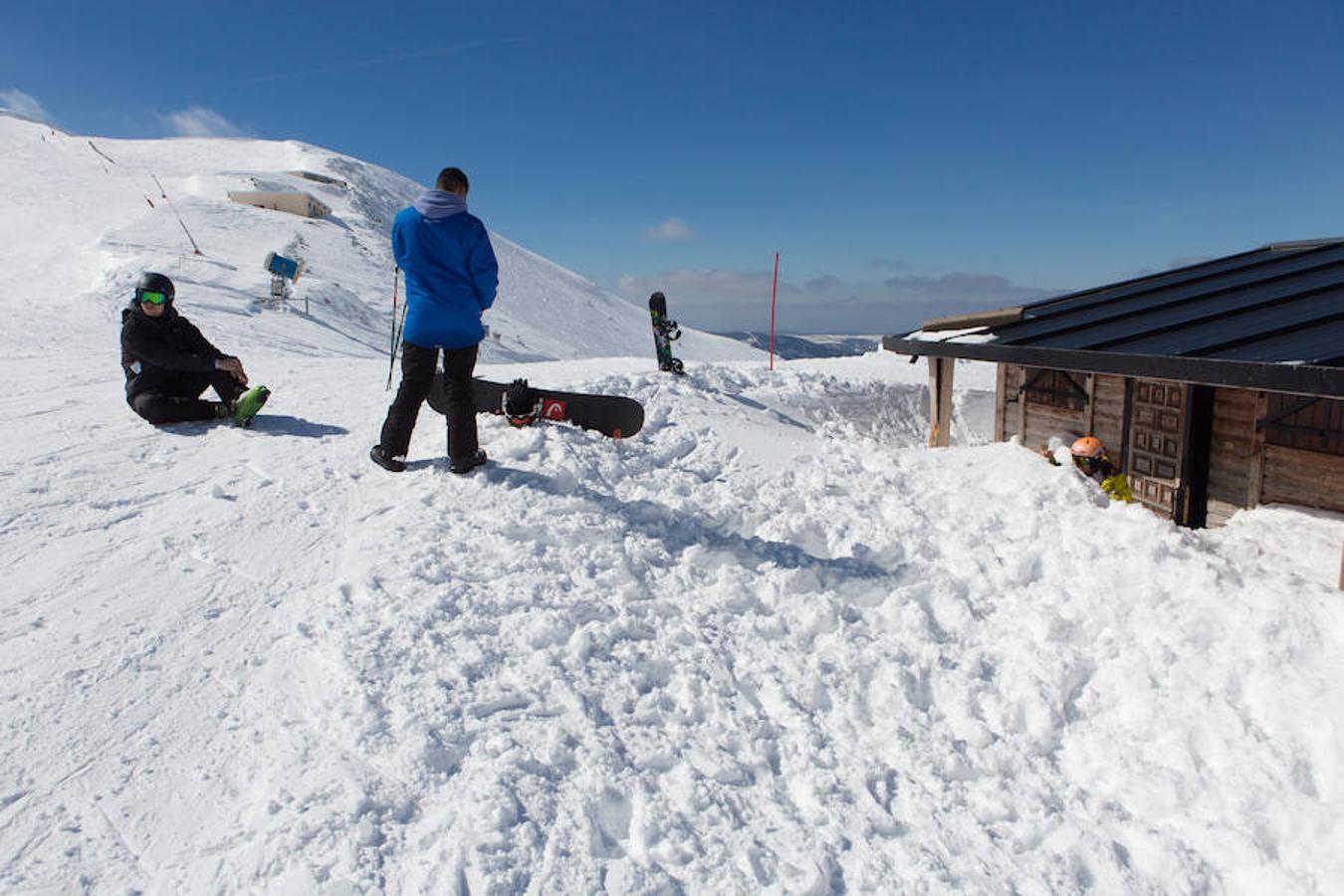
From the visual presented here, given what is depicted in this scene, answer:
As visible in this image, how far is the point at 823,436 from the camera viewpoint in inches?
371

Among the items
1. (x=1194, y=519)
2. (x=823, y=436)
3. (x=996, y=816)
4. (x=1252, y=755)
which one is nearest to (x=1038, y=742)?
(x=996, y=816)

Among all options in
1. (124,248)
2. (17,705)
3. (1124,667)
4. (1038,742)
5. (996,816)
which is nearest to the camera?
(17,705)

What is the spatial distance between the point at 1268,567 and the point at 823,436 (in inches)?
189

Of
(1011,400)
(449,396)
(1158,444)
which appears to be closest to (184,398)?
(449,396)

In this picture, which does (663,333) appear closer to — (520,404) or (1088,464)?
(520,404)

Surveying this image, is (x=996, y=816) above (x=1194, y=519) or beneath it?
beneath

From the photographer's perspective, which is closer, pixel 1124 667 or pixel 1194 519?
pixel 1124 667

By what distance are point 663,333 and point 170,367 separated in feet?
20.6

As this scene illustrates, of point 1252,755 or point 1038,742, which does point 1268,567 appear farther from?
point 1038,742

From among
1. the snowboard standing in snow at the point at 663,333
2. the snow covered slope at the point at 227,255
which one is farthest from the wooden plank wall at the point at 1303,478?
the snow covered slope at the point at 227,255

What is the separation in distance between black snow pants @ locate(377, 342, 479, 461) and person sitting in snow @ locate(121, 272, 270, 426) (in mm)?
1946

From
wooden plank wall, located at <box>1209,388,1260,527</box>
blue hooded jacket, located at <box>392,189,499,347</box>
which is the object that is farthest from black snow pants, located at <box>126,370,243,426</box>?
wooden plank wall, located at <box>1209,388,1260,527</box>

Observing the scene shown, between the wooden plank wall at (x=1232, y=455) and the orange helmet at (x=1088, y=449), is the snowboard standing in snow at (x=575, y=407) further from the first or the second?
the wooden plank wall at (x=1232, y=455)

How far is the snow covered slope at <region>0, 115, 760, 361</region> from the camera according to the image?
21766 millimetres
